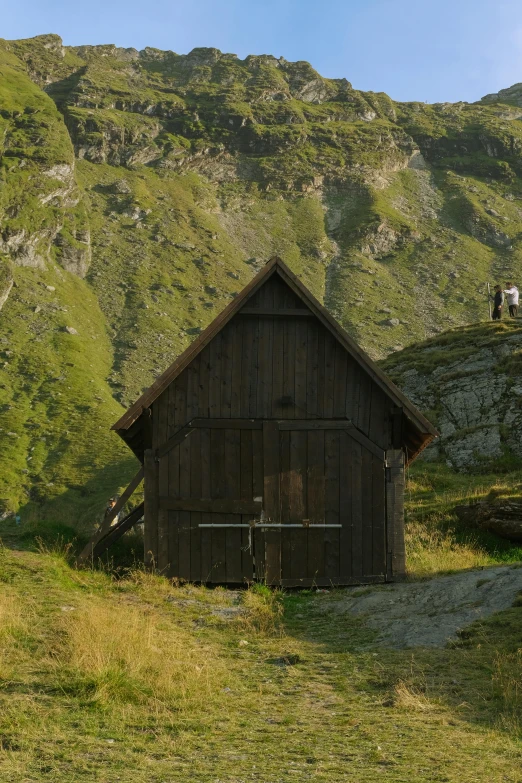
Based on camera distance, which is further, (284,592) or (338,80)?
(338,80)

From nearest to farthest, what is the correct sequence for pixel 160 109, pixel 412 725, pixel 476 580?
1. pixel 412 725
2. pixel 476 580
3. pixel 160 109

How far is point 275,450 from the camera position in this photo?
15.4 m

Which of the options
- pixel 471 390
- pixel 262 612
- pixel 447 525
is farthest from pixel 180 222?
pixel 262 612

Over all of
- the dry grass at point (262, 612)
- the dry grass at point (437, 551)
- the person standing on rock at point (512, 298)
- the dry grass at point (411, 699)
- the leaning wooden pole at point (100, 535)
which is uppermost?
the person standing on rock at point (512, 298)

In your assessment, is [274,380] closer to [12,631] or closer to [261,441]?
[261,441]

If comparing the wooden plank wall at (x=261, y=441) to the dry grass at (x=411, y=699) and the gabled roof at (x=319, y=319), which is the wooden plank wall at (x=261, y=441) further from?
the dry grass at (x=411, y=699)

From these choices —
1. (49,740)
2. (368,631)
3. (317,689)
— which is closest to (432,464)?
(368,631)

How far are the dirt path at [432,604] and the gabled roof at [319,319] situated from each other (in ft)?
9.47

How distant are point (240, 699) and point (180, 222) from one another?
376 feet

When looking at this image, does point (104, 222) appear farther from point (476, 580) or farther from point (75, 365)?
point (476, 580)

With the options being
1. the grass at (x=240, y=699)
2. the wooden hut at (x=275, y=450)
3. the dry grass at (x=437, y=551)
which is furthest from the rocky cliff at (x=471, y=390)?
the grass at (x=240, y=699)

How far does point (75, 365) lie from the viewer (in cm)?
8312

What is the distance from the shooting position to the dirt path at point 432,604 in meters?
11.2

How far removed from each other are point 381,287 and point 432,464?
86348 mm
